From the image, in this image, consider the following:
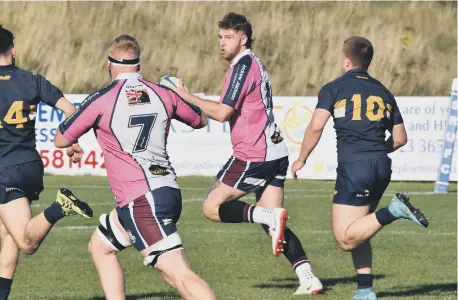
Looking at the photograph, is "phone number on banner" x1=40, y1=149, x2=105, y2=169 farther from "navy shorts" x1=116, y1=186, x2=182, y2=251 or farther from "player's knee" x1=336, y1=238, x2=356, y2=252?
"navy shorts" x1=116, y1=186, x2=182, y2=251

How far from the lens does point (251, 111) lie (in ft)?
32.4

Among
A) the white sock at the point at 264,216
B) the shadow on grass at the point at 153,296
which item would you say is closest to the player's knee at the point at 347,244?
the white sock at the point at 264,216

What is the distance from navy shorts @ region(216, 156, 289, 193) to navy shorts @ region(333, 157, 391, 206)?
0.82 meters

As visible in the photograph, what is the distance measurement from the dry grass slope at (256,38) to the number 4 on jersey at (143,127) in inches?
1099

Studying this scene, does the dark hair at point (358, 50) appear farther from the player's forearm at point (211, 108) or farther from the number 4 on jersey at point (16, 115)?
the number 4 on jersey at point (16, 115)

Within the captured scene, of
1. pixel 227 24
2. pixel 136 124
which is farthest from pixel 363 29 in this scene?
pixel 136 124

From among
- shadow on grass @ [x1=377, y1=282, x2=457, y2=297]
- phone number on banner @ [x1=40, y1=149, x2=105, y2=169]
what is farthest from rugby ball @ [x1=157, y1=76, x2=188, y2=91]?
phone number on banner @ [x1=40, y1=149, x2=105, y2=169]

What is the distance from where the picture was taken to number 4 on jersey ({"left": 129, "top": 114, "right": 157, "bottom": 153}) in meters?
7.30

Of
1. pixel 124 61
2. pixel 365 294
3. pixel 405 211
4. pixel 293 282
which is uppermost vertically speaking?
pixel 124 61

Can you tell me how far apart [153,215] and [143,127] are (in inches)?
22.8

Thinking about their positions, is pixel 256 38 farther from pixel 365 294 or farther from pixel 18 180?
pixel 18 180

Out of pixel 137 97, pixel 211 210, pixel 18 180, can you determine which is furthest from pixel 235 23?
pixel 137 97

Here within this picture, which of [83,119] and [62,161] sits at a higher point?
[83,119]


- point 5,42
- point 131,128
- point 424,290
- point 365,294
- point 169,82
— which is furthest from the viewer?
point 424,290
